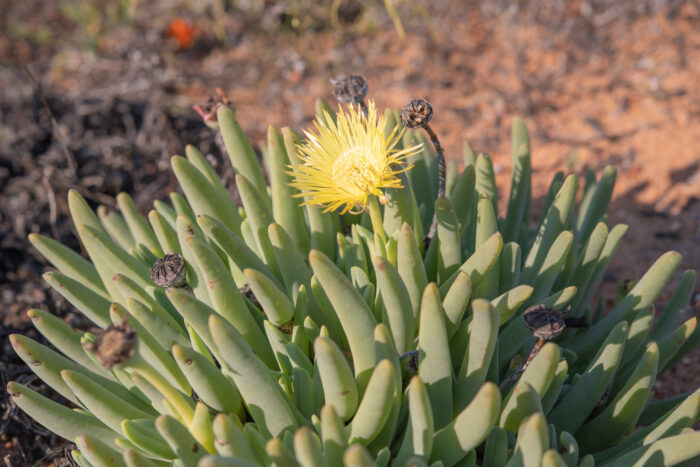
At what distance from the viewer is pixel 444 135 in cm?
414

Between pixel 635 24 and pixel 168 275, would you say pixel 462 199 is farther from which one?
pixel 635 24

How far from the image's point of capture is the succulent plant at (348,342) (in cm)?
141

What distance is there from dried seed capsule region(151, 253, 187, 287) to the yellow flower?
0.38 m

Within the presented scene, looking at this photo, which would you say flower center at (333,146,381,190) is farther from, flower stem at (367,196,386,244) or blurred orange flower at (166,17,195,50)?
blurred orange flower at (166,17,195,50)

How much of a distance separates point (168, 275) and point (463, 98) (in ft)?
10.3

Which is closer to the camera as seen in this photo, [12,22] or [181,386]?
[181,386]

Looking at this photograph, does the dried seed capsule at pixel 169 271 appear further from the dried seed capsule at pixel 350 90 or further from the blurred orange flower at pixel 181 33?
the blurred orange flower at pixel 181 33

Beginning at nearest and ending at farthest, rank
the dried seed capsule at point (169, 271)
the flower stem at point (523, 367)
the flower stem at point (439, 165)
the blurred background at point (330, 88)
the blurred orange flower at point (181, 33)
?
the flower stem at point (523, 367) < the dried seed capsule at point (169, 271) < the flower stem at point (439, 165) < the blurred background at point (330, 88) < the blurred orange flower at point (181, 33)

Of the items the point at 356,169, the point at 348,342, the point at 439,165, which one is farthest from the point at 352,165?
the point at 348,342

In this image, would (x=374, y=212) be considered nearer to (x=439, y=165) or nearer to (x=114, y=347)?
(x=439, y=165)

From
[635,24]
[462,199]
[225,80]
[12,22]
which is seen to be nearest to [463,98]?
[635,24]

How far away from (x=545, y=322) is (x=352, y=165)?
0.66 m

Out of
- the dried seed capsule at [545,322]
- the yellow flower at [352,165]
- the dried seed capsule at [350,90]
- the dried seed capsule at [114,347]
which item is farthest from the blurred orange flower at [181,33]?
the dried seed capsule at [545,322]

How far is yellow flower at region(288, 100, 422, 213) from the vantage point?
169cm
